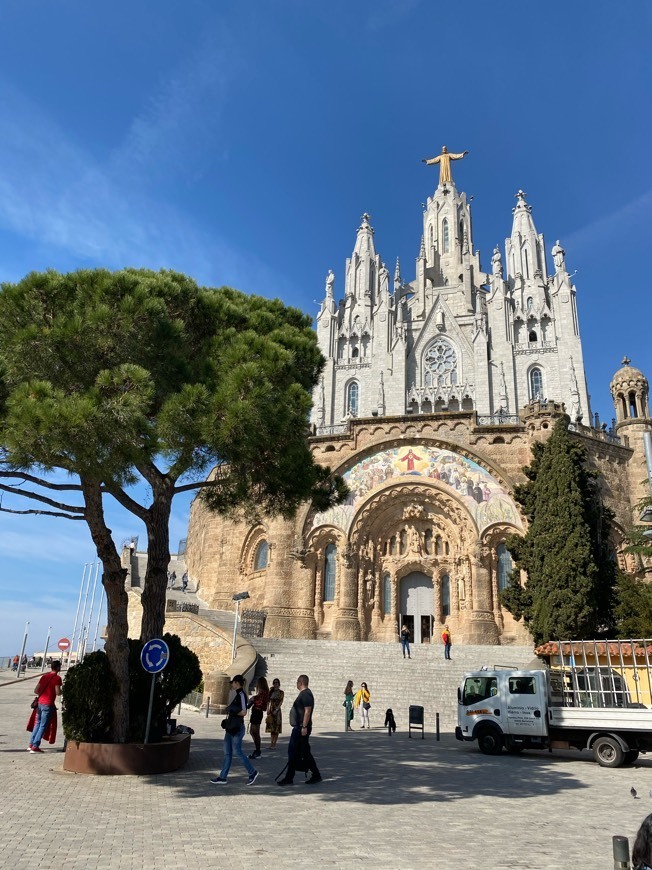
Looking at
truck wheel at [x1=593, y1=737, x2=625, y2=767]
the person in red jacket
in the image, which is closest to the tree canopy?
the person in red jacket

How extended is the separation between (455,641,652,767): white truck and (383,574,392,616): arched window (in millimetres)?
12602

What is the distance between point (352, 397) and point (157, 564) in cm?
4175

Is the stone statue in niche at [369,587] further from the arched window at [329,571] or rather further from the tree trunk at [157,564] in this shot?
the tree trunk at [157,564]

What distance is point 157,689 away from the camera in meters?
9.27

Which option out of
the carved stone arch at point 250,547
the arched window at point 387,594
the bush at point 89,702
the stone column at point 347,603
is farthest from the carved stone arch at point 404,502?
the bush at point 89,702

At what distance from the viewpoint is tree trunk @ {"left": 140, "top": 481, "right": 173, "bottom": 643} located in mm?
9664

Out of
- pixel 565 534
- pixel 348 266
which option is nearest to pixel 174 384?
pixel 565 534

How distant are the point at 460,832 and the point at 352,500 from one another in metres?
19.6

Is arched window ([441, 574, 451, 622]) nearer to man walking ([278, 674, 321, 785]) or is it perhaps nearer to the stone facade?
the stone facade

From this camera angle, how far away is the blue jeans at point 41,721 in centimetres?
959

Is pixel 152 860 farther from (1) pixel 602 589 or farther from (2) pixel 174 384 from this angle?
(1) pixel 602 589

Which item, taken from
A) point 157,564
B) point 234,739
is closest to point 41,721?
point 157,564

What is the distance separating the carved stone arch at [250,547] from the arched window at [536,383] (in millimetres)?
26193

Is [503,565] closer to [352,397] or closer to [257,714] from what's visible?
[257,714]
